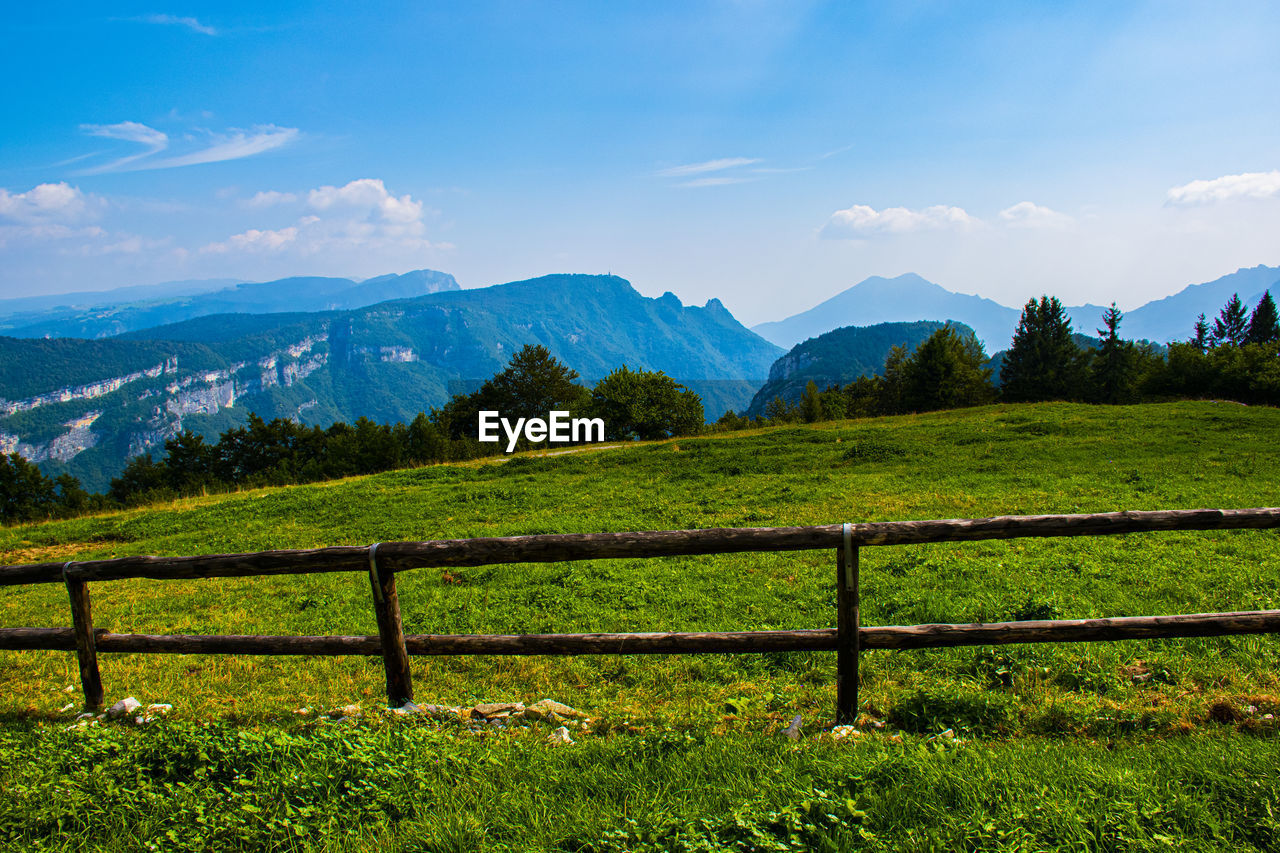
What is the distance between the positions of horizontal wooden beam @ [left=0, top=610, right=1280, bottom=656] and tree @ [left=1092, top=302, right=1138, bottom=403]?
8380 centimetres

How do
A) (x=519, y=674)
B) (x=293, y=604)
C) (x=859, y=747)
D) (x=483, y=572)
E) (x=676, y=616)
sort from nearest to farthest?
1. (x=859, y=747)
2. (x=519, y=674)
3. (x=676, y=616)
4. (x=293, y=604)
5. (x=483, y=572)

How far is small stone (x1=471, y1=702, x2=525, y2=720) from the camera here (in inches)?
210

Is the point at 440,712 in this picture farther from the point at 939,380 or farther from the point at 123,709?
the point at 939,380

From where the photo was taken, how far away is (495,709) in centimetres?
540

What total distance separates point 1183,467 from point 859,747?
18023 millimetres

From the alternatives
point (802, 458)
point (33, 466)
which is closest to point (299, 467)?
point (33, 466)

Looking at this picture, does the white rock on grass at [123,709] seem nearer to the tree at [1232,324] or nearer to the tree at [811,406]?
the tree at [811,406]

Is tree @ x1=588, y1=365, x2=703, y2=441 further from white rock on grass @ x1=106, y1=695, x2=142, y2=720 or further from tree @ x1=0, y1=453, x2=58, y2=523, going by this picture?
tree @ x1=0, y1=453, x2=58, y2=523

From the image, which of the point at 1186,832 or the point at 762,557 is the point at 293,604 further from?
the point at 1186,832

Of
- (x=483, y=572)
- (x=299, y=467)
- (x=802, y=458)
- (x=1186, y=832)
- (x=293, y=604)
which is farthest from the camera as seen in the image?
(x=299, y=467)

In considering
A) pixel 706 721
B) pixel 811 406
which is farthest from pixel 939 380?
pixel 706 721

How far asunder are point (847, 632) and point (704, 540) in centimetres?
131

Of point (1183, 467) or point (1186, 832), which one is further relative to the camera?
point (1183, 467)

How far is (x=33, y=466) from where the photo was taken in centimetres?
7306
